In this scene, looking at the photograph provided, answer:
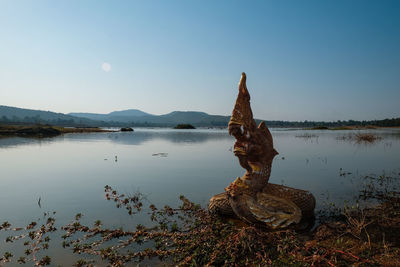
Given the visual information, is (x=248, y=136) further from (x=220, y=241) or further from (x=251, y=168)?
(x=220, y=241)

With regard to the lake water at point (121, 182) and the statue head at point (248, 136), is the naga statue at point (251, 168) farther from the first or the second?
the lake water at point (121, 182)

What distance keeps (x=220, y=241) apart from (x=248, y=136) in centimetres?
282

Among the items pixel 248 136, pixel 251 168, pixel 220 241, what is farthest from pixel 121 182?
pixel 220 241

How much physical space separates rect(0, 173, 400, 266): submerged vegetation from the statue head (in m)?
1.83

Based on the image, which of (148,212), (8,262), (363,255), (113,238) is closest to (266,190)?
(363,255)

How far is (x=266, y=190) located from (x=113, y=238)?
429 cm

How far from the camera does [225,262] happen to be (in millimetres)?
4328

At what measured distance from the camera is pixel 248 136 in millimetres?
6402

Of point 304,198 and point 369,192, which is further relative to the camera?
point 369,192

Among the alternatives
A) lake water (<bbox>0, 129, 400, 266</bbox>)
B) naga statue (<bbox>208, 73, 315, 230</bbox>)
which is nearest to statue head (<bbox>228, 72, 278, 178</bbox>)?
naga statue (<bbox>208, 73, 315, 230</bbox>)

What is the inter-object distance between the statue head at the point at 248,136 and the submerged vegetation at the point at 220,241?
6.00 ft

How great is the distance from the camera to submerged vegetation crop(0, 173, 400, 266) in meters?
4.37

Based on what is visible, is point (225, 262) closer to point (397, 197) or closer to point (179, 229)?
point (179, 229)

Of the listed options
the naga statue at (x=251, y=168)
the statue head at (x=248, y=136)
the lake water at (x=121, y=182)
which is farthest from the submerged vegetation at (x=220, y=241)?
the statue head at (x=248, y=136)
